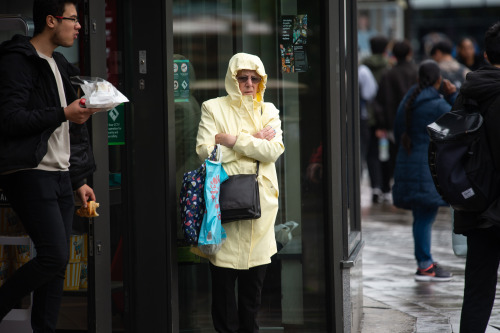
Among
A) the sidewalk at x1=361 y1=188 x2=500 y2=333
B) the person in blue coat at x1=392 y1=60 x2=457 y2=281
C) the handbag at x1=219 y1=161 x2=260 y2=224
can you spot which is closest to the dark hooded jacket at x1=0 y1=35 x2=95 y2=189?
the handbag at x1=219 y1=161 x2=260 y2=224

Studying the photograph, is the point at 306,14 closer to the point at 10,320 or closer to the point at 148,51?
the point at 148,51

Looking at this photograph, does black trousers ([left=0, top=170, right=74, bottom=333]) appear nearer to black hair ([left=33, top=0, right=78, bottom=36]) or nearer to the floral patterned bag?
black hair ([left=33, top=0, right=78, bottom=36])

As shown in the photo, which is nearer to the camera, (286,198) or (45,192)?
(45,192)

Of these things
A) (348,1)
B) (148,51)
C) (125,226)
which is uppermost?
(348,1)

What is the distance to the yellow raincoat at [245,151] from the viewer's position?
538 centimetres

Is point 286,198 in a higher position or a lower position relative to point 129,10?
lower

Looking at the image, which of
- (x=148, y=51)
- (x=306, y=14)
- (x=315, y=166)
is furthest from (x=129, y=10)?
(x=315, y=166)

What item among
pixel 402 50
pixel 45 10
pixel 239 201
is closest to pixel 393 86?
pixel 402 50

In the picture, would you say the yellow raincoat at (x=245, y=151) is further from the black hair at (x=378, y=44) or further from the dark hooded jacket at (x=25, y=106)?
the black hair at (x=378, y=44)

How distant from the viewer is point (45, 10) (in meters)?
4.41

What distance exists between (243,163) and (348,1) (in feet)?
7.28

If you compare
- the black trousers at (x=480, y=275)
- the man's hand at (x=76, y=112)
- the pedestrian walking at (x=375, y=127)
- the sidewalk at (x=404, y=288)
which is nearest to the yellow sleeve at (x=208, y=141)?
the man's hand at (x=76, y=112)

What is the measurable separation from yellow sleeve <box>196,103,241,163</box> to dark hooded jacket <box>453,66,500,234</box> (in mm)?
1319

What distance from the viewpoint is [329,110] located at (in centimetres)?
599
